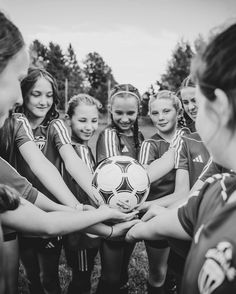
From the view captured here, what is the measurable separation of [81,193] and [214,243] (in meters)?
2.21

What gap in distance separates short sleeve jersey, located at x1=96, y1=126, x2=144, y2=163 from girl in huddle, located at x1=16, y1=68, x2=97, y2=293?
15.1 inches

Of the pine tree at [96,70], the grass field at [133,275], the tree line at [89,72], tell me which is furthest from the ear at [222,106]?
the pine tree at [96,70]

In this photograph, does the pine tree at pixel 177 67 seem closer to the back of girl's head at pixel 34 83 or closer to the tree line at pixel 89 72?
the tree line at pixel 89 72

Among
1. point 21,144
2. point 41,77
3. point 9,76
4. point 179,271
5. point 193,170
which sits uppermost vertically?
point 41,77

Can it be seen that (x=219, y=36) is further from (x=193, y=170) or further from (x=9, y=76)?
(x=193, y=170)

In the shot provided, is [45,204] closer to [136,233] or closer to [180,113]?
[136,233]

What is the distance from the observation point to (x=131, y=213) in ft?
8.46

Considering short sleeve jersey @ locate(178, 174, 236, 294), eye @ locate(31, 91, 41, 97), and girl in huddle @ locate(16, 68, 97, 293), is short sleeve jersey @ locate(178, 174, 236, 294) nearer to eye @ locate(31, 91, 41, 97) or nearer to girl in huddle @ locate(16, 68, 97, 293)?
girl in huddle @ locate(16, 68, 97, 293)

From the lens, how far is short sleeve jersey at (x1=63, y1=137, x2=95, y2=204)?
131 inches

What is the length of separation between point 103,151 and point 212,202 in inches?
84.0

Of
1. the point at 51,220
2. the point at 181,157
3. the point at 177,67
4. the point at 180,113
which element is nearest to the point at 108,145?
the point at 181,157

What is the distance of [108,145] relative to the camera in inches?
137

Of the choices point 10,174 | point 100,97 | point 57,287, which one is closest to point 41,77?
point 10,174

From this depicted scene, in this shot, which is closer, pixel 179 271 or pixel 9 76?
pixel 9 76
